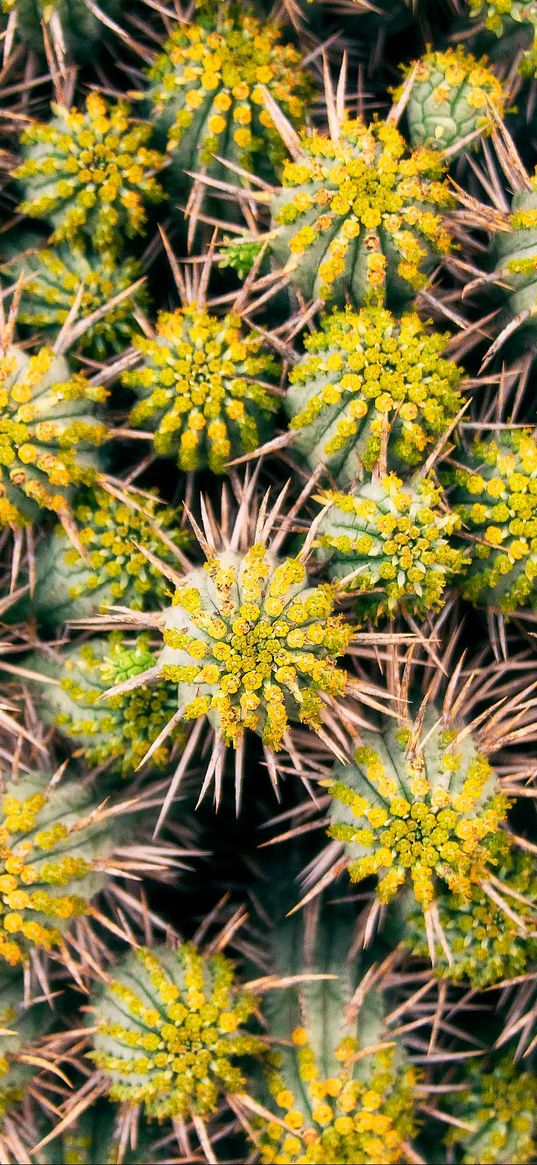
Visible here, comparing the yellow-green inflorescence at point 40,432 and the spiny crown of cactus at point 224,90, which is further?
the spiny crown of cactus at point 224,90

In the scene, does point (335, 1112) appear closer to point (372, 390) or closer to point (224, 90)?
point (372, 390)

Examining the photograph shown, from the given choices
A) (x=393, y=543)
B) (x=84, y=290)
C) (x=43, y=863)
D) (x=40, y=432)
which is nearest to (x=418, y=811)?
(x=393, y=543)

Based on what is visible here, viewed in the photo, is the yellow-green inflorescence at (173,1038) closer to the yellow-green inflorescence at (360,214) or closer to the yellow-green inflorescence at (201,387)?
the yellow-green inflorescence at (201,387)

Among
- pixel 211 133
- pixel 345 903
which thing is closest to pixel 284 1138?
pixel 345 903

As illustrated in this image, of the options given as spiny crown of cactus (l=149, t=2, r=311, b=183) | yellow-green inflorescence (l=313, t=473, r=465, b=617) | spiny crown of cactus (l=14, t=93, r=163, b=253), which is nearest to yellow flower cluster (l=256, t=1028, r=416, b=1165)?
yellow-green inflorescence (l=313, t=473, r=465, b=617)

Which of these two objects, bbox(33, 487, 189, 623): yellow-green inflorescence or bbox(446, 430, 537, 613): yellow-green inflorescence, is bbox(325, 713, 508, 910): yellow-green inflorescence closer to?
bbox(446, 430, 537, 613): yellow-green inflorescence

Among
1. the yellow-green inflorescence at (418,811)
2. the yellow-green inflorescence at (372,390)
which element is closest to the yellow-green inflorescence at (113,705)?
the yellow-green inflorescence at (418,811)

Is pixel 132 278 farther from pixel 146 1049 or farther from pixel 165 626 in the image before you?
pixel 146 1049
